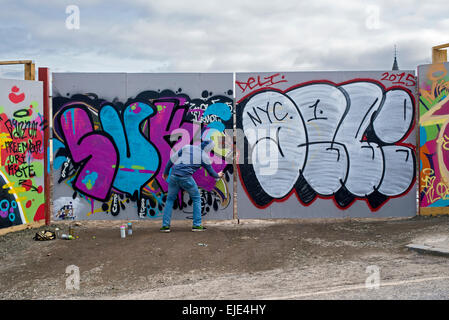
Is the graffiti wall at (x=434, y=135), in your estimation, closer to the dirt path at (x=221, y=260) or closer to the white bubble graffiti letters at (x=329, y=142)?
the white bubble graffiti letters at (x=329, y=142)

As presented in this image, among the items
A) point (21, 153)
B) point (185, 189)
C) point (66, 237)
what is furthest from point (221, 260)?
point (21, 153)

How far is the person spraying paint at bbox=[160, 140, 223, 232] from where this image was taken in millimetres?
8445

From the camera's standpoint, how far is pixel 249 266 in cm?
677

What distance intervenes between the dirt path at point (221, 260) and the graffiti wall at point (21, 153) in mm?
484

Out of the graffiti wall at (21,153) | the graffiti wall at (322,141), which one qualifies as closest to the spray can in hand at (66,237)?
the graffiti wall at (21,153)

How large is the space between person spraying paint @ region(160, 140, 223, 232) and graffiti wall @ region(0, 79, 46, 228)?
2626 mm

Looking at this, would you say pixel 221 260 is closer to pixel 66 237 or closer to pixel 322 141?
pixel 66 237

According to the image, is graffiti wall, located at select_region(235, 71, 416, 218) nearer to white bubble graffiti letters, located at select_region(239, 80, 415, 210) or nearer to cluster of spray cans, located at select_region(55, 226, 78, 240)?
white bubble graffiti letters, located at select_region(239, 80, 415, 210)

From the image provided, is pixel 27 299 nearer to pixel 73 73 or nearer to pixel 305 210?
pixel 73 73

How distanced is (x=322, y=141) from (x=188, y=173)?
9.67 ft

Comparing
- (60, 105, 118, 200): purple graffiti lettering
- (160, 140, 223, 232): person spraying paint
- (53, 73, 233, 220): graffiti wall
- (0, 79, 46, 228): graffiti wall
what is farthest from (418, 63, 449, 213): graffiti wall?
(0, 79, 46, 228): graffiti wall

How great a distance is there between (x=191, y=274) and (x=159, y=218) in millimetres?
3017

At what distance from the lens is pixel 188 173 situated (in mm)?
8500

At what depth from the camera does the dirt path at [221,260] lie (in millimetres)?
5742
